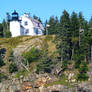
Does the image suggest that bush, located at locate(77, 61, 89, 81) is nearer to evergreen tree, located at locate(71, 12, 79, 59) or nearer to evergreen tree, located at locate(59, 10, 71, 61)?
evergreen tree, located at locate(59, 10, 71, 61)

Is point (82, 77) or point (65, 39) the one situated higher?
point (65, 39)

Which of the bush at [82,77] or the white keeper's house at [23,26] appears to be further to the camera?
the white keeper's house at [23,26]

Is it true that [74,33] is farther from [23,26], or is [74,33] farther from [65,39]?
[23,26]

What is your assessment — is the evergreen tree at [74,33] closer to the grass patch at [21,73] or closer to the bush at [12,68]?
the grass patch at [21,73]

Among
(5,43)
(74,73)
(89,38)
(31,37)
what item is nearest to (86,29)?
(89,38)

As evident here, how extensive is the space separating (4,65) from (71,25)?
18044mm

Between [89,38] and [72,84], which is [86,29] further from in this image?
[72,84]

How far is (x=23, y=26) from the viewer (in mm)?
90812

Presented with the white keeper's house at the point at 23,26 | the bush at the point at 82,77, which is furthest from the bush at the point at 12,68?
the white keeper's house at the point at 23,26

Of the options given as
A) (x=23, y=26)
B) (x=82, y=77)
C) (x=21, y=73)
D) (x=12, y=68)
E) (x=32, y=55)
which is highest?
(x=23, y=26)

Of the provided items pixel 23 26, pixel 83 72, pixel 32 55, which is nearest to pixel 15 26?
pixel 23 26

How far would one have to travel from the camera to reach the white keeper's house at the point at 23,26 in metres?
87.8

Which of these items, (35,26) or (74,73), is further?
(35,26)

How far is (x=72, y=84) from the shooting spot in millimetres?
59375
